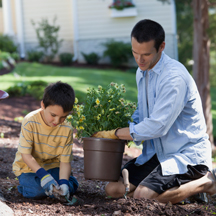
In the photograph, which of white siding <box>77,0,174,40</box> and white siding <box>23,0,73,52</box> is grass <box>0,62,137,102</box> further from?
white siding <box>77,0,174,40</box>

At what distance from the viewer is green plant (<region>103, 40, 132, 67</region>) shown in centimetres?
1341

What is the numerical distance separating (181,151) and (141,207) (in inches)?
24.8

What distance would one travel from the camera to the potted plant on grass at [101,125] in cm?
273

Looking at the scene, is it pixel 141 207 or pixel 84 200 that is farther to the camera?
pixel 84 200

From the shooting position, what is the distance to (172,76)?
100 inches

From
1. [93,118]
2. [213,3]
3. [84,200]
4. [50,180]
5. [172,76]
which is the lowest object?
[84,200]

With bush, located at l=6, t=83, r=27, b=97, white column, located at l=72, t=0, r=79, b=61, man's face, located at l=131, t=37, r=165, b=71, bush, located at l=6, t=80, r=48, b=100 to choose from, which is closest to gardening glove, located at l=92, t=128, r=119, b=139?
man's face, located at l=131, t=37, r=165, b=71

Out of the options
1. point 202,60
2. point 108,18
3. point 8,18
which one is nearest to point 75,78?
point 202,60

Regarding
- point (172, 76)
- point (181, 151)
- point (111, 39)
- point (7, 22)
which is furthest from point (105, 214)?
point (7, 22)

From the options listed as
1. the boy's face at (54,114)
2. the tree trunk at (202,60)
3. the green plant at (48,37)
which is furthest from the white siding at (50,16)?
the boy's face at (54,114)

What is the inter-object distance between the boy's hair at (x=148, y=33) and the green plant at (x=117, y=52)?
10.8m

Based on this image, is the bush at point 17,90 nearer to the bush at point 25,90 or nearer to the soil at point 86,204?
the bush at point 25,90

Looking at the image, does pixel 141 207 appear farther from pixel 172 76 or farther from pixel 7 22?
pixel 7 22

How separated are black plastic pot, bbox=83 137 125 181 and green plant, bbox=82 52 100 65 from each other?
38.0ft
